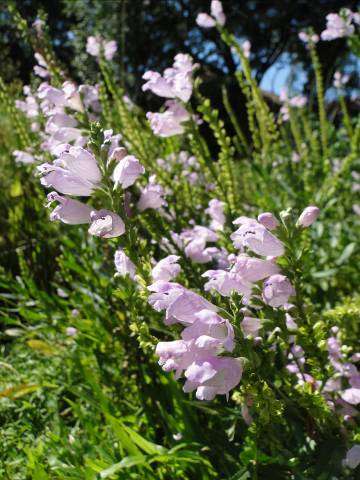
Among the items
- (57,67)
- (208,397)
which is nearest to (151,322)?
(208,397)

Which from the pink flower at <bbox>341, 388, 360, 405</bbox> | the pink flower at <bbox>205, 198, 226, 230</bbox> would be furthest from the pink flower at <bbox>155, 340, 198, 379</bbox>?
the pink flower at <bbox>205, 198, 226, 230</bbox>

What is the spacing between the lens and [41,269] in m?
3.22

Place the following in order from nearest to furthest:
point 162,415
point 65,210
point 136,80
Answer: point 65,210 → point 162,415 → point 136,80

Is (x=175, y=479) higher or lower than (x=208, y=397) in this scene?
lower

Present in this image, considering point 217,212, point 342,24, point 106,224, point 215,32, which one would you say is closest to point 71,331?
point 217,212

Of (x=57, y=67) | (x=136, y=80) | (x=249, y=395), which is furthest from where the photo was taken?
(x=136, y=80)

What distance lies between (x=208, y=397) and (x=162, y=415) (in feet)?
2.92

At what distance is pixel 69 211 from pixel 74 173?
3.6 inches

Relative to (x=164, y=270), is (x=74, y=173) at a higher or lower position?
higher

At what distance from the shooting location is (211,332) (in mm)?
853

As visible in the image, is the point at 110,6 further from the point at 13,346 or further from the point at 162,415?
the point at 162,415

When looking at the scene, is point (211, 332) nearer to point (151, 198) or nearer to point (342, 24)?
point (151, 198)

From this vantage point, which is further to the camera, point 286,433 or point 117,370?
point 117,370

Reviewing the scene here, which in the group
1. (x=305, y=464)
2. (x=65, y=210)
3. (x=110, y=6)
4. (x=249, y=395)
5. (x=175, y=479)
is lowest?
(x=175, y=479)
